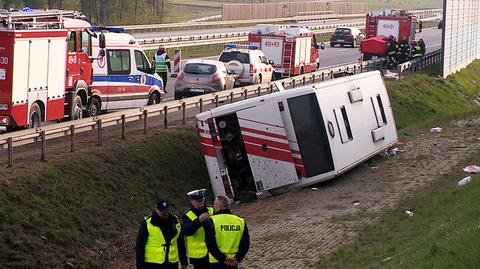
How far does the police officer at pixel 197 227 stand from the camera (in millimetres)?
10867

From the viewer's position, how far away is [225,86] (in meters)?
32.1

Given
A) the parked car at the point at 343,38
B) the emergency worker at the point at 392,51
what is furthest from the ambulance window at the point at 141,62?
the parked car at the point at 343,38

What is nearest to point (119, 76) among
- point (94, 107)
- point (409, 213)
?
point (94, 107)

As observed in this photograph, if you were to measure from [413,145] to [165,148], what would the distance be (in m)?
7.55

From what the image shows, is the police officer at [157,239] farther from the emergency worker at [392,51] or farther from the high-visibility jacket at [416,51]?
the high-visibility jacket at [416,51]

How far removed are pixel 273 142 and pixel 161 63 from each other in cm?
1293

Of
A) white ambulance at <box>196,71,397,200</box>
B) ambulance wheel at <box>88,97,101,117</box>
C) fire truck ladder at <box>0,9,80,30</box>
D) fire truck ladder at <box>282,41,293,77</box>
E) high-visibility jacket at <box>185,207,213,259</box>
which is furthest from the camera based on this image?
fire truck ladder at <box>282,41,293,77</box>

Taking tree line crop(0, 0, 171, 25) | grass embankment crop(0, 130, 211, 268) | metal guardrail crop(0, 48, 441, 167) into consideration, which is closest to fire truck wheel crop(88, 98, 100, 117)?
metal guardrail crop(0, 48, 441, 167)

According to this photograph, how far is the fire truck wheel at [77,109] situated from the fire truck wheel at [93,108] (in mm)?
862

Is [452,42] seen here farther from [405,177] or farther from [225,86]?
[405,177]

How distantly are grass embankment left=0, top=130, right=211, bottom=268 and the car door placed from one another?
3175 mm

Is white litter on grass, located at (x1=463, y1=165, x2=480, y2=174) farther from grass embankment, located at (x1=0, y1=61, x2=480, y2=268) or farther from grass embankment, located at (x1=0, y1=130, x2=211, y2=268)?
grass embankment, located at (x1=0, y1=130, x2=211, y2=268)

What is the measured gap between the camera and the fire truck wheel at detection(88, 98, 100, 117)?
25.0 m

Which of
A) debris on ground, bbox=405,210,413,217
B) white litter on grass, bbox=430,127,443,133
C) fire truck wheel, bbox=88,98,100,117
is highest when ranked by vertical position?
fire truck wheel, bbox=88,98,100,117
